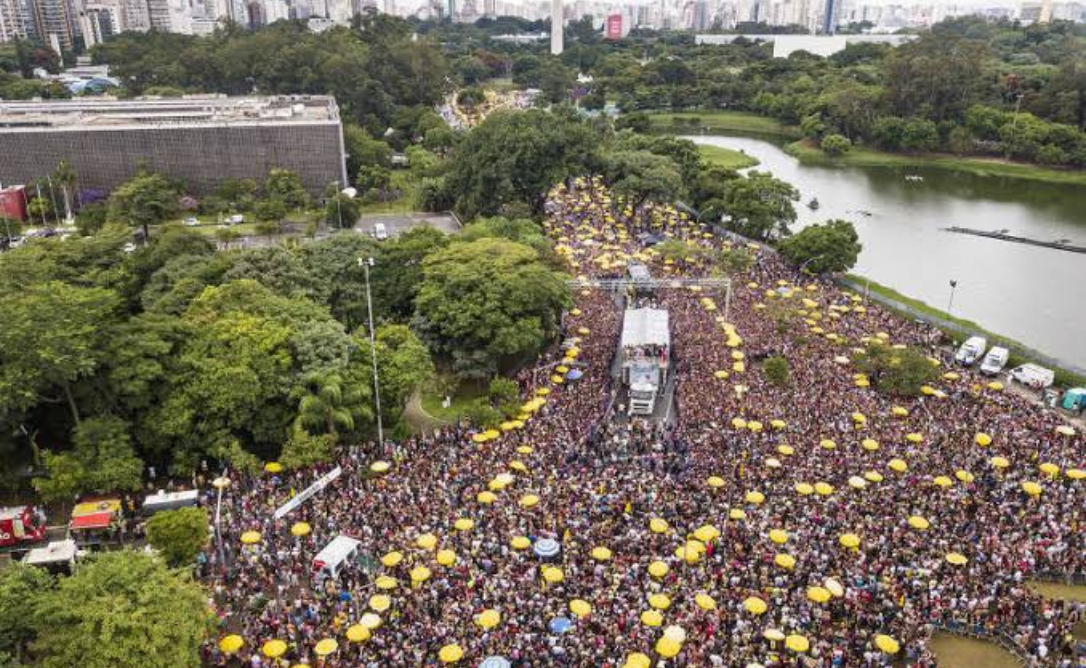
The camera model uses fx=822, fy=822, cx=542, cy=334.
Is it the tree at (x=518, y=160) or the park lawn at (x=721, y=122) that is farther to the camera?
the park lawn at (x=721, y=122)

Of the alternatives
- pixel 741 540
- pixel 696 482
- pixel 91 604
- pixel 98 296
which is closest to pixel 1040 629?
pixel 741 540

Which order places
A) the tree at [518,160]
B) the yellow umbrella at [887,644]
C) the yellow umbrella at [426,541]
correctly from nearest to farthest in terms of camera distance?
1. the yellow umbrella at [887,644]
2. the yellow umbrella at [426,541]
3. the tree at [518,160]

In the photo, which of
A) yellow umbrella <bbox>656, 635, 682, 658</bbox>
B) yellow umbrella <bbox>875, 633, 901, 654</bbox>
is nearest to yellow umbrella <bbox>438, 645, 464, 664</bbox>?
yellow umbrella <bbox>656, 635, 682, 658</bbox>

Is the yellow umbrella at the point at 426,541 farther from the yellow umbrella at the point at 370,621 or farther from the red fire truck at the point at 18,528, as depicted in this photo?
the red fire truck at the point at 18,528

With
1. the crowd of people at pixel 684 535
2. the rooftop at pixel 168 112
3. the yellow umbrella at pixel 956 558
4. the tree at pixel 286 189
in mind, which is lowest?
the crowd of people at pixel 684 535

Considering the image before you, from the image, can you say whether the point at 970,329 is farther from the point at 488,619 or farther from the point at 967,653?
the point at 488,619

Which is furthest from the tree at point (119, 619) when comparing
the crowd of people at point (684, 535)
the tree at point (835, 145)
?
the tree at point (835, 145)

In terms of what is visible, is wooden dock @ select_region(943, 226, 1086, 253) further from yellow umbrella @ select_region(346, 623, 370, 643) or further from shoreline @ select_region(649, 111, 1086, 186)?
yellow umbrella @ select_region(346, 623, 370, 643)

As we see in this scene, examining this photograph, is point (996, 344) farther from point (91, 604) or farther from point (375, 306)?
point (91, 604)
